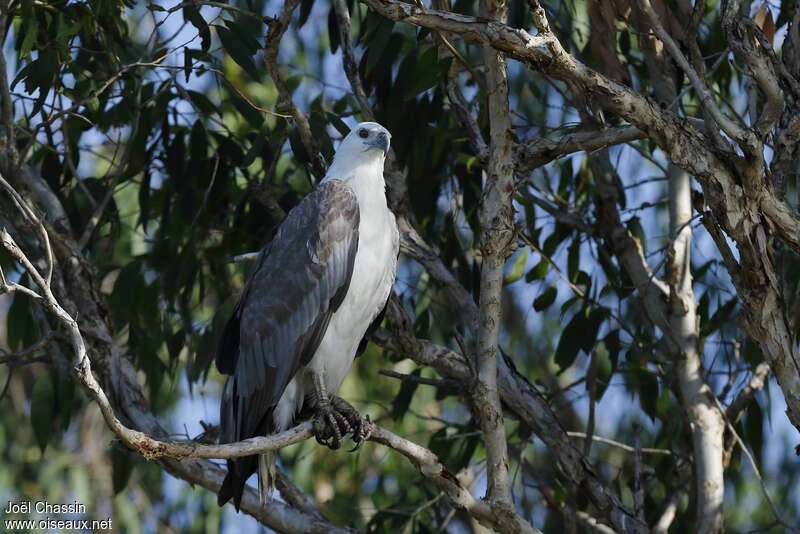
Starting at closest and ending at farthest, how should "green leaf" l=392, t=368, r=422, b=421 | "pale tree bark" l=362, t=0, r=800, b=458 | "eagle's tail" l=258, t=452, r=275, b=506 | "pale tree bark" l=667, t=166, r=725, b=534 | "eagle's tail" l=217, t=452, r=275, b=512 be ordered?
1. "pale tree bark" l=362, t=0, r=800, b=458
2. "eagle's tail" l=217, t=452, r=275, b=512
3. "eagle's tail" l=258, t=452, r=275, b=506
4. "pale tree bark" l=667, t=166, r=725, b=534
5. "green leaf" l=392, t=368, r=422, b=421

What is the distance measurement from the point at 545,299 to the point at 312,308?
3.74ft

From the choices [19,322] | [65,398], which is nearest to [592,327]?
[65,398]

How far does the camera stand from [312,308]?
3367 millimetres

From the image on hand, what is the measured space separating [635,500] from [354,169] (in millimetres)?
1420

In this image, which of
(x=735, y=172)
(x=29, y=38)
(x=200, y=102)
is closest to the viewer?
(x=735, y=172)

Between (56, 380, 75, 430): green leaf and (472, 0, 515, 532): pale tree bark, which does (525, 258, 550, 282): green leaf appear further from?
(56, 380, 75, 430): green leaf

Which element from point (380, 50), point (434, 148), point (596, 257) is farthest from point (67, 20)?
point (596, 257)

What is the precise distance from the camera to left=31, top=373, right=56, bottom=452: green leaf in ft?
12.9

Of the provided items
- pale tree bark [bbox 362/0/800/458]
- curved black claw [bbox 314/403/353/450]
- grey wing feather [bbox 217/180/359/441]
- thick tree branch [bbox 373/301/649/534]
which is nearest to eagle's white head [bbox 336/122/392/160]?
grey wing feather [bbox 217/180/359/441]

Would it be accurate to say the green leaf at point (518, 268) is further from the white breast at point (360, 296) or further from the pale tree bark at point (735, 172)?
the pale tree bark at point (735, 172)

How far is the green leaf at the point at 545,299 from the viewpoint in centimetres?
412

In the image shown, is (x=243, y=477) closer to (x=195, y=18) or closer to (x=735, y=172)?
(x=195, y=18)

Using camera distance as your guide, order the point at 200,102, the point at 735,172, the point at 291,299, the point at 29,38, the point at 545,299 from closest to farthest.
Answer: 1. the point at 735,172
2. the point at 29,38
3. the point at 291,299
4. the point at 200,102
5. the point at 545,299

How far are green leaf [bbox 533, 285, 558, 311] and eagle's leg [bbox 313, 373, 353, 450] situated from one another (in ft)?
3.65
